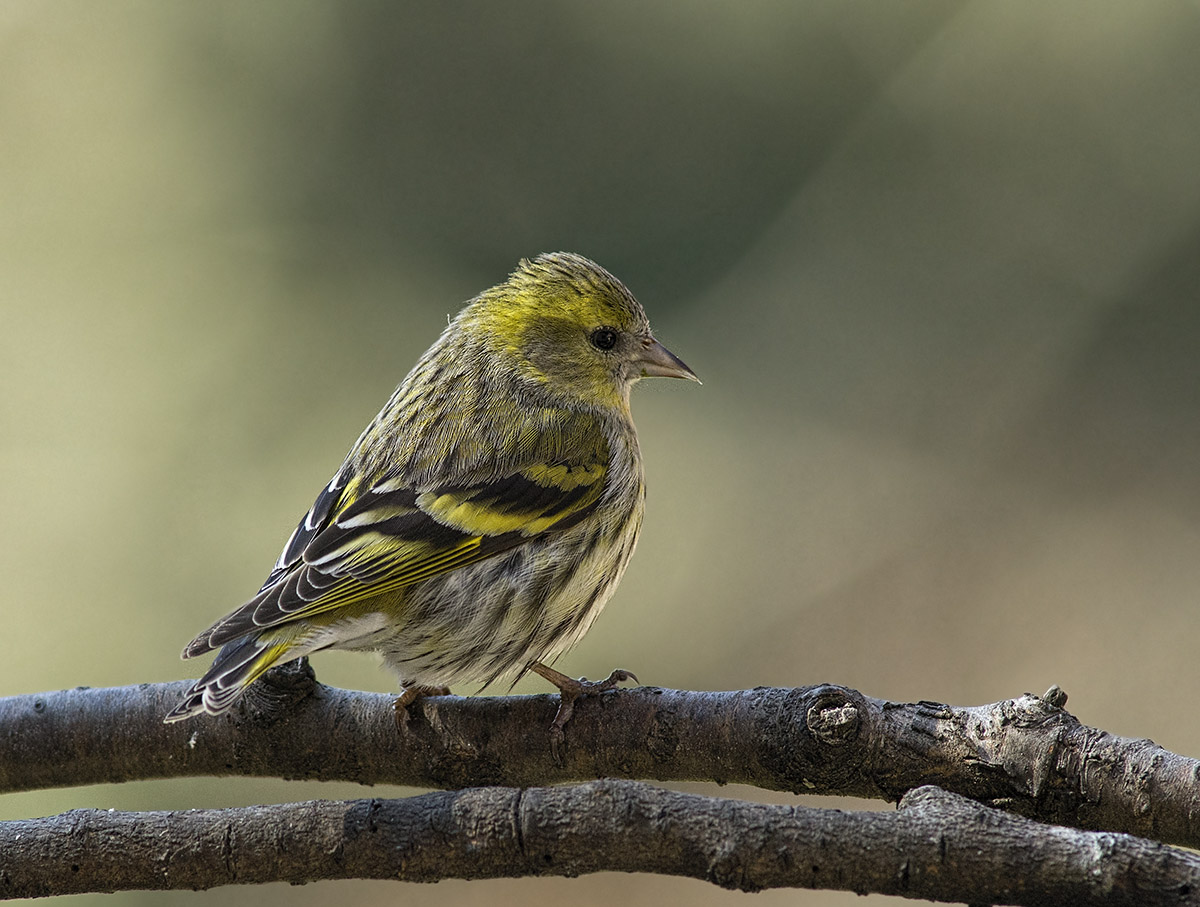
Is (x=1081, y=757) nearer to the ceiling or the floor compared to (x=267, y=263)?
nearer to the floor

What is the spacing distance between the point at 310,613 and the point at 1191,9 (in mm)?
5547

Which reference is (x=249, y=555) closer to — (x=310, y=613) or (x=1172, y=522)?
(x=310, y=613)

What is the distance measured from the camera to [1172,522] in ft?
19.1

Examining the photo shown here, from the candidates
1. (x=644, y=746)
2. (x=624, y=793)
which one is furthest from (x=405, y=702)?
(x=624, y=793)

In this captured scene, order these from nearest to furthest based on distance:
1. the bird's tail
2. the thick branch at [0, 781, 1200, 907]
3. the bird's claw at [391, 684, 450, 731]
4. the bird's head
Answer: the thick branch at [0, 781, 1200, 907], the bird's tail, the bird's claw at [391, 684, 450, 731], the bird's head

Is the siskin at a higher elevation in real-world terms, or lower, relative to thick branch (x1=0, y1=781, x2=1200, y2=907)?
higher

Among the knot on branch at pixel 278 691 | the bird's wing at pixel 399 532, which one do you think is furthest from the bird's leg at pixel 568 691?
the knot on branch at pixel 278 691

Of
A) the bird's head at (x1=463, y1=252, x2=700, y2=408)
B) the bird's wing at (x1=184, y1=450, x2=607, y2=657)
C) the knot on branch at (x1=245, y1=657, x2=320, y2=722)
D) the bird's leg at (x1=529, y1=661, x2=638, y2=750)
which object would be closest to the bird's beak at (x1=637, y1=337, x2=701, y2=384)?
the bird's head at (x1=463, y1=252, x2=700, y2=408)

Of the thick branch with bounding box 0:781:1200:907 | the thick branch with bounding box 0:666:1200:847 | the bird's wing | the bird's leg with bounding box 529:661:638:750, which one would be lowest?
the thick branch with bounding box 0:781:1200:907

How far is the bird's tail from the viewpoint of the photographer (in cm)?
236

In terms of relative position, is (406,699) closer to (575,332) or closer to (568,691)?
(568,691)

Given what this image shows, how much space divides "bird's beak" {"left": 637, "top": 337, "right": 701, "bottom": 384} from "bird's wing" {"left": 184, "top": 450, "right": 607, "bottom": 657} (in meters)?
0.49

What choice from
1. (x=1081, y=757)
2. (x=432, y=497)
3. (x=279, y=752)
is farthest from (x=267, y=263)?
(x=1081, y=757)

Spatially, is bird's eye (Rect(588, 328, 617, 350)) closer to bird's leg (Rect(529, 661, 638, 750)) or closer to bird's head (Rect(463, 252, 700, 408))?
bird's head (Rect(463, 252, 700, 408))
